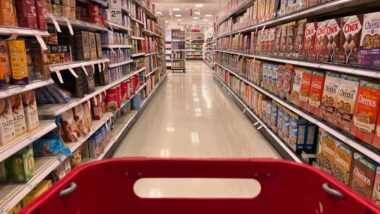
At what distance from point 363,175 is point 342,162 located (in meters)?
0.24

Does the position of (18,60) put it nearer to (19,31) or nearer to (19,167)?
(19,31)

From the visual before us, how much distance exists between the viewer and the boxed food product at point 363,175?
1.67 m

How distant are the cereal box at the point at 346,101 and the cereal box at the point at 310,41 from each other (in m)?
0.53

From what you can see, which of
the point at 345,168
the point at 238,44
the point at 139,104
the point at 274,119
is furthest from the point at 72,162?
the point at 238,44

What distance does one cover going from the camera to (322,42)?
89.7 inches

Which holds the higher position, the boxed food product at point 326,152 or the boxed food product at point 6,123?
the boxed food product at point 6,123

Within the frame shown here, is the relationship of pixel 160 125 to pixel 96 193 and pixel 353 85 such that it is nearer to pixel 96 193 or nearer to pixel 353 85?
pixel 353 85

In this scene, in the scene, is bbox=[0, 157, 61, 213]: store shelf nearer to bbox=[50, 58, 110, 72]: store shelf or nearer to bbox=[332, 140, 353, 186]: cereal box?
bbox=[50, 58, 110, 72]: store shelf

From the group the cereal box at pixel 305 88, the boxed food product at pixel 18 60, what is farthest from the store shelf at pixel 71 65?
the cereal box at pixel 305 88

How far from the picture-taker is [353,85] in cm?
184

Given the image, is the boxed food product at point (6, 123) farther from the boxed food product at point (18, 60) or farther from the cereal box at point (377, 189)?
the cereal box at point (377, 189)

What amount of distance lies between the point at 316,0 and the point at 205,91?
19.0 feet

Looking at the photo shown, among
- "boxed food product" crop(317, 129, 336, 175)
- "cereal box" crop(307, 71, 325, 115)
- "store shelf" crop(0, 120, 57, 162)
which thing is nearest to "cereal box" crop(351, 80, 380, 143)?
"boxed food product" crop(317, 129, 336, 175)

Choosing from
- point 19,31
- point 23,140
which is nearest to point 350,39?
point 19,31
